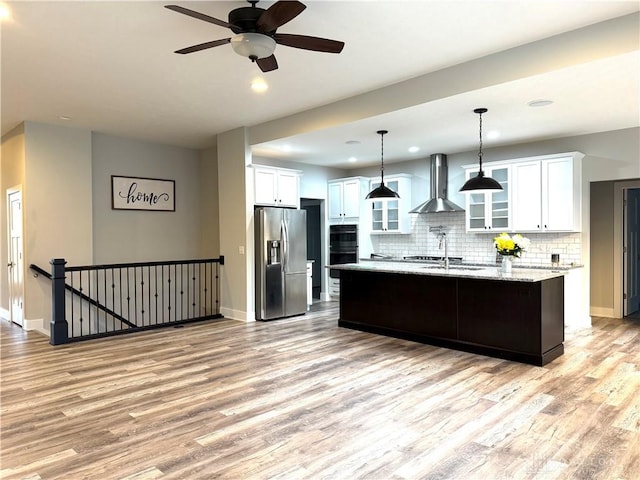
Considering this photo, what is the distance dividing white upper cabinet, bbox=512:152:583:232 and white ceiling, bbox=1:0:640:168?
46cm

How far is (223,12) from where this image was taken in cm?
344

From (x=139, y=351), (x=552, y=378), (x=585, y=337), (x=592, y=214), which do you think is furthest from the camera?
(x=592, y=214)

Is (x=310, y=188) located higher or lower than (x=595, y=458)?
higher

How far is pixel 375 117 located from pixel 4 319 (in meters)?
6.84

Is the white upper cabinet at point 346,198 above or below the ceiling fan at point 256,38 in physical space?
below

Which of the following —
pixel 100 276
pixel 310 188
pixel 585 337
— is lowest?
pixel 585 337

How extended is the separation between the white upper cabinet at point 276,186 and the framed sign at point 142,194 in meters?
2.12

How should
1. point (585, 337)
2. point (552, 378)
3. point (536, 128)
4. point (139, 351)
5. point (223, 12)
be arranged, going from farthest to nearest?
point (536, 128) → point (585, 337) → point (139, 351) → point (552, 378) → point (223, 12)

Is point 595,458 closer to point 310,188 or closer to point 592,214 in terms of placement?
point 592,214

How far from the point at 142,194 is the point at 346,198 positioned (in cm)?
389

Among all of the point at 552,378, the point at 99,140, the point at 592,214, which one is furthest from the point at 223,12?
the point at 592,214

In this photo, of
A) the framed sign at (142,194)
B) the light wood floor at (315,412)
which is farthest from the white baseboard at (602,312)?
the framed sign at (142,194)

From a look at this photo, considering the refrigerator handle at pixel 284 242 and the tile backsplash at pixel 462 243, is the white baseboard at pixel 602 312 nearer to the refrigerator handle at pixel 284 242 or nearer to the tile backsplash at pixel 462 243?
the tile backsplash at pixel 462 243

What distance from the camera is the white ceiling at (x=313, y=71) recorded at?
343cm
